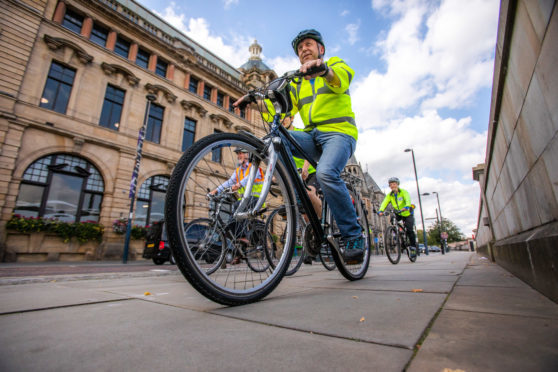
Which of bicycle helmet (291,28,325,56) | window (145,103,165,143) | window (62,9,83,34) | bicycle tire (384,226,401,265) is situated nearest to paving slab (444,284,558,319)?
bicycle helmet (291,28,325,56)

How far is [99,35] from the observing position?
14289mm

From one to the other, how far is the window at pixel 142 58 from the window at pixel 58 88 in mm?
4319

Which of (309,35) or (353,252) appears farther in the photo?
(309,35)

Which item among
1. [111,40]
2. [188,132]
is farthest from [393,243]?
[111,40]

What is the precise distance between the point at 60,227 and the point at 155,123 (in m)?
7.58

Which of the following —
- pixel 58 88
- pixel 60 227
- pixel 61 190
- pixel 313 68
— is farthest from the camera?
pixel 58 88

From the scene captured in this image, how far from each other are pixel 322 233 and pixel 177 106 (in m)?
16.8

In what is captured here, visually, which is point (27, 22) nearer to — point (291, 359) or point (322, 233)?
point (322, 233)

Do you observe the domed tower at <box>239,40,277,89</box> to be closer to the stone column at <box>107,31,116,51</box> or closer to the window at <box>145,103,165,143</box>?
the window at <box>145,103,165,143</box>

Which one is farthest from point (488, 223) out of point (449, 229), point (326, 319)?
point (449, 229)

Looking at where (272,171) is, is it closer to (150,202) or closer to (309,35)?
(309,35)

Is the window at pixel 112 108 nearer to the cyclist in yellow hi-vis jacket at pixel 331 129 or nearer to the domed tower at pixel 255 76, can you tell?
the domed tower at pixel 255 76

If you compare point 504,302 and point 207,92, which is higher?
point 207,92

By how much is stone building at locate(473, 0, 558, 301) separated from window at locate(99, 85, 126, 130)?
15.4m
